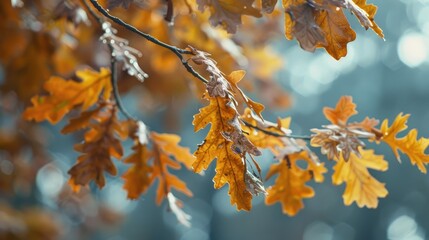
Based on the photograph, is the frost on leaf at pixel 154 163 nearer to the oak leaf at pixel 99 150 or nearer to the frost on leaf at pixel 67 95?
the oak leaf at pixel 99 150

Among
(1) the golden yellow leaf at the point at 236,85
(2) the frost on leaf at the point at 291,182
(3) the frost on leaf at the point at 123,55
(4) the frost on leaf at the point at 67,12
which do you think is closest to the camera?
(1) the golden yellow leaf at the point at 236,85

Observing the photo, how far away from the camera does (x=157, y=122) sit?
12.5 meters

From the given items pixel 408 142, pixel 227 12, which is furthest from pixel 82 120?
pixel 408 142

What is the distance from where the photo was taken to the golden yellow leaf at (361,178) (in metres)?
1.60

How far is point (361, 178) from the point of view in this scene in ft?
5.29

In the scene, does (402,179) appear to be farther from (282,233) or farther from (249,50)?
(249,50)

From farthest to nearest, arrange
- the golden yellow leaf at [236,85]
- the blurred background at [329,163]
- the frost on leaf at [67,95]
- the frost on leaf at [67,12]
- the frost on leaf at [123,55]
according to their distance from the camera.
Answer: the blurred background at [329,163] < the frost on leaf at [67,12] < the frost on leaf at [67,95] < the frost on leaf at [123,55] < the golden yellow leaf at [236,85]

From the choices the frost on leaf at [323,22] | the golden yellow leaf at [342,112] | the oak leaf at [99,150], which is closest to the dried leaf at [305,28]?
the frost on leaf at [323,22]

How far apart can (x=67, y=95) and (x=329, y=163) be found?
8.13 meters

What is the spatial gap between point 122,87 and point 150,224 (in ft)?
36.6

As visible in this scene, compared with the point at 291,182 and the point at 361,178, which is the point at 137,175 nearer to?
the point at 291,182

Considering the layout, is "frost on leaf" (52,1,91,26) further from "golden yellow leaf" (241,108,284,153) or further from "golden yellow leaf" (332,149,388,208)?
"golden yellow leaf" (332,149,388,208)

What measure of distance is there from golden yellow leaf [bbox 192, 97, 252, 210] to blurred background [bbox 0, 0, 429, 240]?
8444mm

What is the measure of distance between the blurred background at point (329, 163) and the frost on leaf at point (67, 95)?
7919 mm
